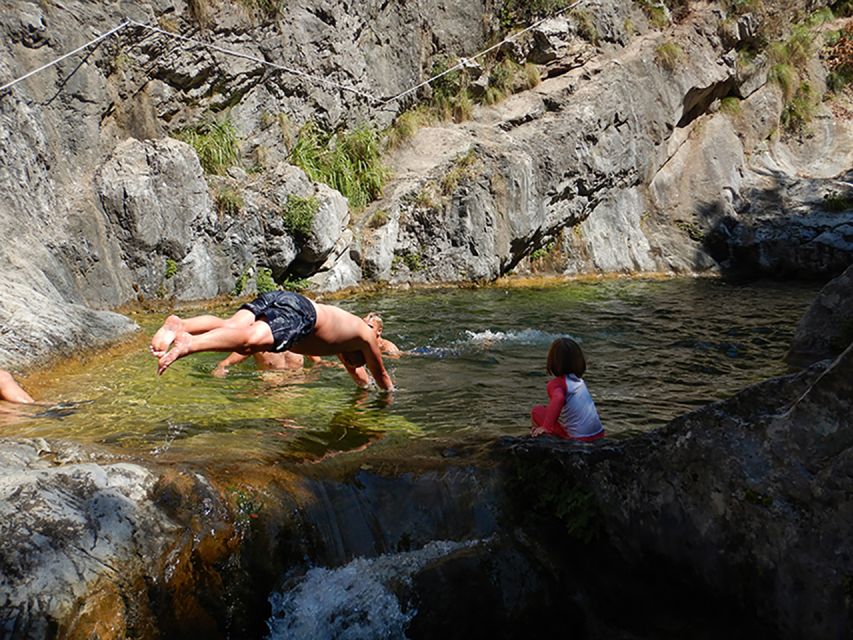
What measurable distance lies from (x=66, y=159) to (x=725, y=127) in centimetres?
1735

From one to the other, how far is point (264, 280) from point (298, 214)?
133 cm

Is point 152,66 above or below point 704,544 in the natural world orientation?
above

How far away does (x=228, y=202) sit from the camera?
12367mm

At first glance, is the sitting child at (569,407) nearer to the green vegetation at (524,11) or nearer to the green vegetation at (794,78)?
the green vegetation at (524,11)

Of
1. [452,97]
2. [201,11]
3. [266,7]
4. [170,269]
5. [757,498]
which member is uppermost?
[266,7]

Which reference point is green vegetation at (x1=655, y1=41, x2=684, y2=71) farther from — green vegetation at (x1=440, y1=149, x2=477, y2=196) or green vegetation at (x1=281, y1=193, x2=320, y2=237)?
green vegetation at (x1=281, y1=193, x2=320, y2=237)

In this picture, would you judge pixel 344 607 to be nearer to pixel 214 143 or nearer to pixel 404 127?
pixel 214 143

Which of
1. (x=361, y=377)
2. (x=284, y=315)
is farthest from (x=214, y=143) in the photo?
(x=284, y=315)

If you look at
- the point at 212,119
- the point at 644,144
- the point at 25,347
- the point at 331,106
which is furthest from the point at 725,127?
the point at 25,347

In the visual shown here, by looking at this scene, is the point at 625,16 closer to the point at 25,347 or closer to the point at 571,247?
the point at 571,247

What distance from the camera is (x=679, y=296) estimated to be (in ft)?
46.4

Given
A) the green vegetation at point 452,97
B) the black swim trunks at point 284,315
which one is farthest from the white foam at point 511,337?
the green vegetation at point 452,97

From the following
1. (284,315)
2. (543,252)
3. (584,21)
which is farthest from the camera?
(584,21)

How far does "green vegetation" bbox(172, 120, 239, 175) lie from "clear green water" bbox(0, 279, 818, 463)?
10.2 ft
